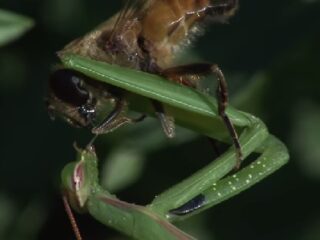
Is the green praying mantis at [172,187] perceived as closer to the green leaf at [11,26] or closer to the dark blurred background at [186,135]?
the green leaf at [11,26]

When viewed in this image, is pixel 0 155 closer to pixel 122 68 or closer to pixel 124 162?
pixel 124 162

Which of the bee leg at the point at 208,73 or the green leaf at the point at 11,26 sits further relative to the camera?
the green leaf at the point at 11,26

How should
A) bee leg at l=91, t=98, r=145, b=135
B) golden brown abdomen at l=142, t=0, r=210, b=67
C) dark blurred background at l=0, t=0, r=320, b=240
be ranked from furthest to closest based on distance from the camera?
dark blurred background at l=0, t=0, r=320, b=240, golden brown abdomen at l=142, t=0, r=210, b=67, bee leg at l=91, t=98, r=145, b=135

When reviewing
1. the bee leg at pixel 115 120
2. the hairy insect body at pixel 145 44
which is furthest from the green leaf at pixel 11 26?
the bee leg at pixel 115 120

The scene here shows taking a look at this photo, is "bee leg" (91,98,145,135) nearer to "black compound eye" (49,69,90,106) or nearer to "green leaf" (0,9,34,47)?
"black compound eye" (49,69,90,106)

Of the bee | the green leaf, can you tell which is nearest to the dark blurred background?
the green leaf

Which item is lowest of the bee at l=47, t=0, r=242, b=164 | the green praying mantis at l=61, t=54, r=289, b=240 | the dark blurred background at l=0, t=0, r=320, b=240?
the dark blurred background at l=0, t=0, r=320, b=240

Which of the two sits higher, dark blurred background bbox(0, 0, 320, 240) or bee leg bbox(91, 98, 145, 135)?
bee leg bbox(91, 98, 145, 135)
